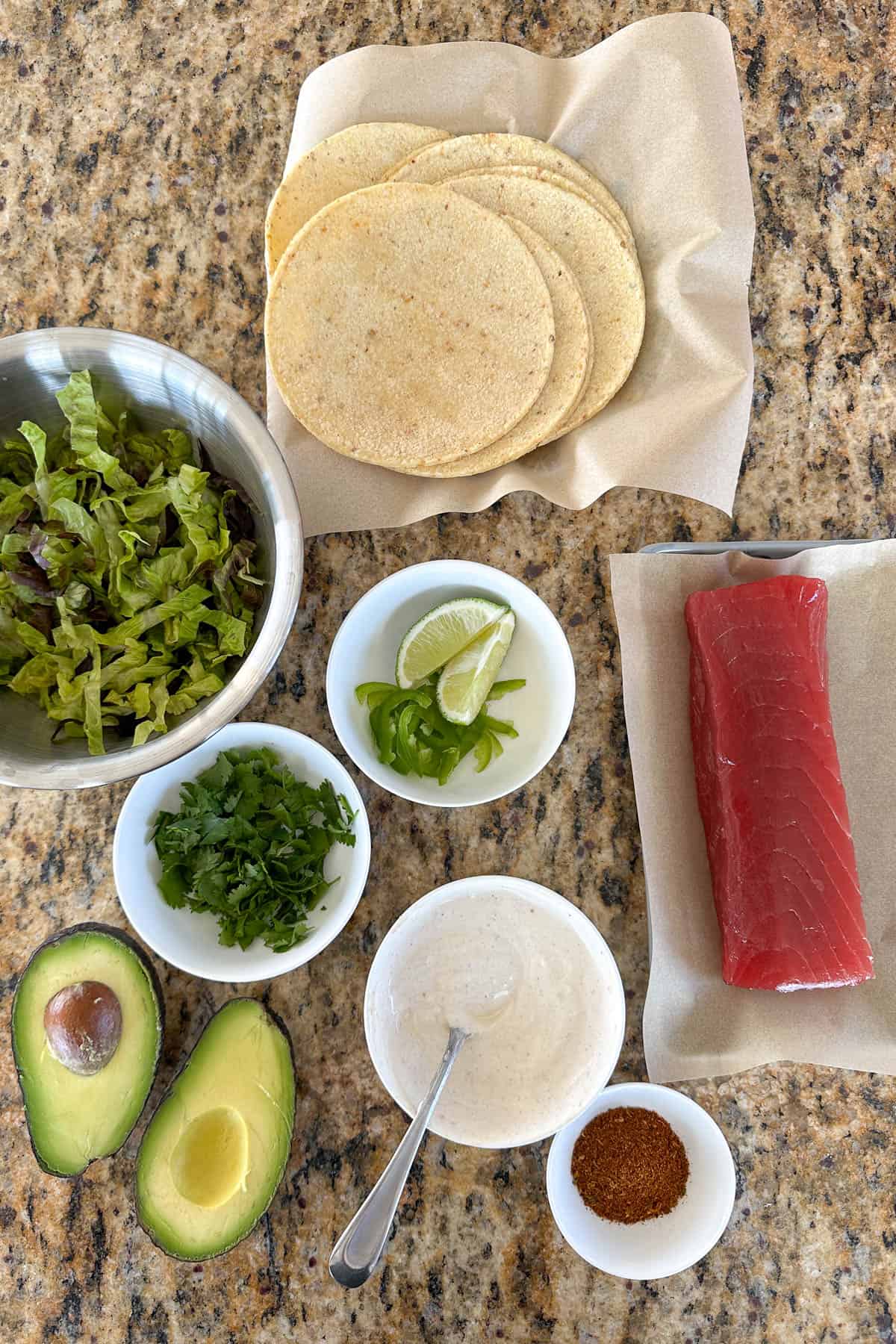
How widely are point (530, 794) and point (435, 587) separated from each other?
12.9 inches

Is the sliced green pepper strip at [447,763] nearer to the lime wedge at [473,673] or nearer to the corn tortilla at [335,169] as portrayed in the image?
the lime wedge at [473,673]

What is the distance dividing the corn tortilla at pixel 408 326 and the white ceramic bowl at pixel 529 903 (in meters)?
0.59

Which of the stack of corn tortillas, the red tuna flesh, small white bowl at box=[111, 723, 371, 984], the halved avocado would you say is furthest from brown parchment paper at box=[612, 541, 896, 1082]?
the halved avocado

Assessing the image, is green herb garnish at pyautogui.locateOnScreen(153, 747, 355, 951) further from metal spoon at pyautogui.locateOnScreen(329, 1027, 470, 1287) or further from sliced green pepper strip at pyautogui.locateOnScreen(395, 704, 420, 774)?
metal spoon at pyautogui.locateOnScreen(329, 1027, 470, 1287)

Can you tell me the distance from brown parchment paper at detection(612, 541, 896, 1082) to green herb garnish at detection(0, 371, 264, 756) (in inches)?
22.2

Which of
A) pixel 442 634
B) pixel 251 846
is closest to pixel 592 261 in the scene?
pixel 442 634

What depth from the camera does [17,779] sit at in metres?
0.97

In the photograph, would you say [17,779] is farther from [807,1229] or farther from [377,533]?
[807,1229]

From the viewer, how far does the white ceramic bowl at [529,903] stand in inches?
45.1

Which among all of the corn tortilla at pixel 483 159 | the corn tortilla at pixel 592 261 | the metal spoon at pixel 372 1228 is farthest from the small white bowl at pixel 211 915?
the corn tortilla at pixel 483 159

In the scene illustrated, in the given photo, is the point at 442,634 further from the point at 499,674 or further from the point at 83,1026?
the point at 83,1026

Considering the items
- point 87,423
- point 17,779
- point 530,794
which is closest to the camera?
point 17,779

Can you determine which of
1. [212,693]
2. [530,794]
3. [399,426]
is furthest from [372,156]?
[530,794]

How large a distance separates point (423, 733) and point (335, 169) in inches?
32.2
